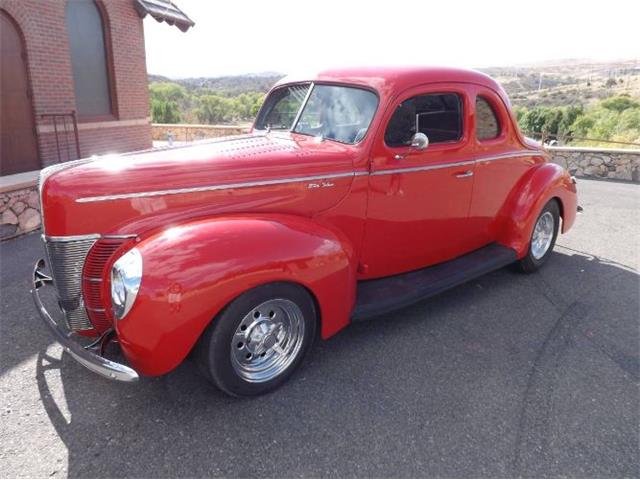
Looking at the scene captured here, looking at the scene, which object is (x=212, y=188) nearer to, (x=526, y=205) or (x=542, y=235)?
(x=526, y=205)

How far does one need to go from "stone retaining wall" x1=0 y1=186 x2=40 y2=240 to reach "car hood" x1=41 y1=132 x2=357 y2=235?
135 inches

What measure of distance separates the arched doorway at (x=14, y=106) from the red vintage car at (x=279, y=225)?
17.1ft

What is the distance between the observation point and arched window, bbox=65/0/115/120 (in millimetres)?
8562

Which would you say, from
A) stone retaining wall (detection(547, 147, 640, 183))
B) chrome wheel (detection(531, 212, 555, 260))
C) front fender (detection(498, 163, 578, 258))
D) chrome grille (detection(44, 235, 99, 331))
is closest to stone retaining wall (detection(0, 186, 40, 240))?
chrome grille (detection(44, 235, 99, 331))

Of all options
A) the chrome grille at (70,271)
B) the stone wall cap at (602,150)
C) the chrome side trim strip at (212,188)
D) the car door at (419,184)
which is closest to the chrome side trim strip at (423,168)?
the car door at (419,184)

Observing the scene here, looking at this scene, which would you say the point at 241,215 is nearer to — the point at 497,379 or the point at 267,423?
the point at 267,423

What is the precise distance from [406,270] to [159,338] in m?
2.17

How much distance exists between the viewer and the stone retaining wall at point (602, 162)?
10.5m

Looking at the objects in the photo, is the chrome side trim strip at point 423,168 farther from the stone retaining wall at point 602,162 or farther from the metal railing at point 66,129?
the stone retaining wall at point 602,162

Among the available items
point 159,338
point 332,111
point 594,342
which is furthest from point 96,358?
point 594,342

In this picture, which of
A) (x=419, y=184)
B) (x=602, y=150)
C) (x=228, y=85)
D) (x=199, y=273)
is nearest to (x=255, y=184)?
(x=199, y=273)

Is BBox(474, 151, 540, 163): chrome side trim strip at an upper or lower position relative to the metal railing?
upper

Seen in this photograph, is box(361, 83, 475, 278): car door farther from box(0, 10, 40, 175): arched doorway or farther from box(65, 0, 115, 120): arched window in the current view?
box(65, 0, 115, 120): arched window

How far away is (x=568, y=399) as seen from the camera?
9.63ft
